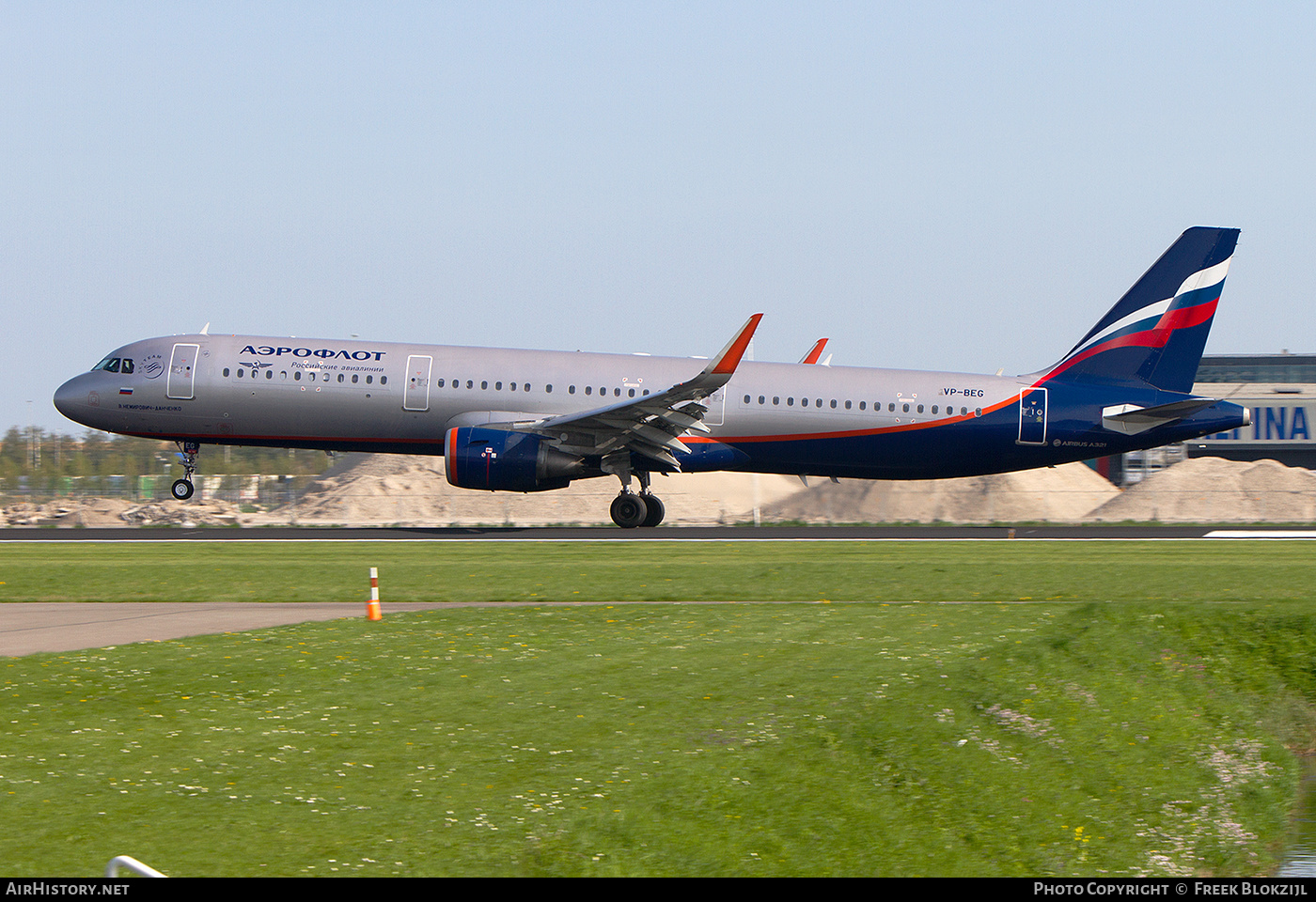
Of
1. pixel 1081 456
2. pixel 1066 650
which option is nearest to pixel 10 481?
pixel 1081 456

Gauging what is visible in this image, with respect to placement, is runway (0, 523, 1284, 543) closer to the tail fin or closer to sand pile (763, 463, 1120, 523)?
the tail fin

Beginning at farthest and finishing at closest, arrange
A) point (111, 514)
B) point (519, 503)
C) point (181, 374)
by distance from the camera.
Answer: point (519, 503) → point (111, 514) → point (181, 374)

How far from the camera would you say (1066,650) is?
17.3 m

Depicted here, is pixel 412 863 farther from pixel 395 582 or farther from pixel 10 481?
pixel 10 481

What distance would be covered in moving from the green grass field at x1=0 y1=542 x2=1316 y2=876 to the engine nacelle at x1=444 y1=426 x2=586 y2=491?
27.7ft

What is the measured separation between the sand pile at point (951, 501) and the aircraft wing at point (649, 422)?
13.7 metres

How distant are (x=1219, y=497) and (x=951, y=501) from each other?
11.1 metres

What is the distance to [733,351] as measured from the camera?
3011cm

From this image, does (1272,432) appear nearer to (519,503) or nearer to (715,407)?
(519,503)

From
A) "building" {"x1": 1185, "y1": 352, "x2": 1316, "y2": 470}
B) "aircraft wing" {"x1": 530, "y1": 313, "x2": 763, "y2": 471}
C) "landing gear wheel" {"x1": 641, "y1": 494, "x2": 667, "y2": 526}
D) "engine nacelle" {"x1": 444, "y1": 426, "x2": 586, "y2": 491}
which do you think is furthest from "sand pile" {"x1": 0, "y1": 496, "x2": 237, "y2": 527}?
"building" {"x1": 1185, "y1": 352, "x2": 1316, "y2": 470}

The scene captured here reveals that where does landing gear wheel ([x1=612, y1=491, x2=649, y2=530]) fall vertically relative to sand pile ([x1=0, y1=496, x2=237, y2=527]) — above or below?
above

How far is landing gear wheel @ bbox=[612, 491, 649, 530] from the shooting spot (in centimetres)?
3491

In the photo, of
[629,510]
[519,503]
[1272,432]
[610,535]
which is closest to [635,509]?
[629,510]

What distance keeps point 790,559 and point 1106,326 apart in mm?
14686
